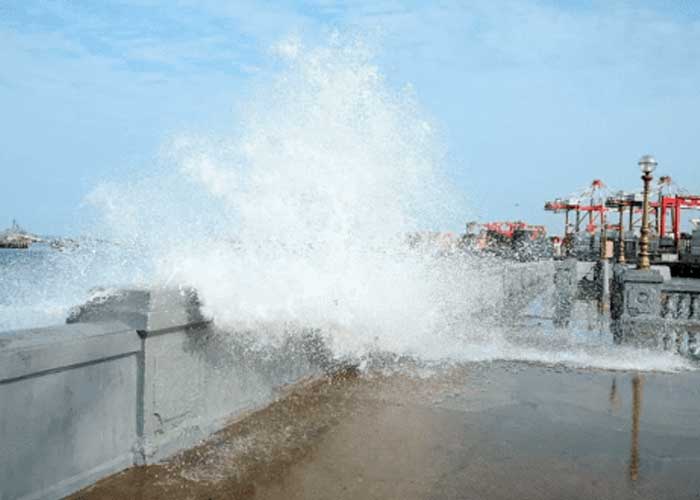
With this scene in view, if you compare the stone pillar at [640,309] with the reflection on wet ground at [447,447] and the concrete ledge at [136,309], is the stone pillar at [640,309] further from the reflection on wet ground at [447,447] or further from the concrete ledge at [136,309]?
the concrete ledge at [136,309]

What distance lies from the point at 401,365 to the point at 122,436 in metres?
4.20

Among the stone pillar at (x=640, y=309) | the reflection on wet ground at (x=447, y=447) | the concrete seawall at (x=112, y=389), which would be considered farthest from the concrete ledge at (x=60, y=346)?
the stone pillar at (x=640, y=309)

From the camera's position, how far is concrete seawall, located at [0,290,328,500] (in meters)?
3.29

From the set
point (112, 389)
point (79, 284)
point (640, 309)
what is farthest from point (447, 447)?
→ point (79, 284)

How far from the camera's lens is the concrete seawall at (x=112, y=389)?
3287 mm

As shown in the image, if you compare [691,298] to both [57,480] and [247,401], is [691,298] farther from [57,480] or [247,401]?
[57,480]

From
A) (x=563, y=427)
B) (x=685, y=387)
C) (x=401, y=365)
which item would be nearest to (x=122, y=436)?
(x=563, y=427)

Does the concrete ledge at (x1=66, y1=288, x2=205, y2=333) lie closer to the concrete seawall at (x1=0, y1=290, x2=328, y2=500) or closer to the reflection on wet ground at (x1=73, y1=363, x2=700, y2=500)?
the concrete seawall at (x1=0, y1=290, x2=328, y2=500)

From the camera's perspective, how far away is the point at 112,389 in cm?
394

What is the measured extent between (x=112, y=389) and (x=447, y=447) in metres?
2.49

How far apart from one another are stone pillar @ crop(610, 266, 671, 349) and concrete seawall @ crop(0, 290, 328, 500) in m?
7.62

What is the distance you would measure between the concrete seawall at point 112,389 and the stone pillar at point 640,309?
7620 mm

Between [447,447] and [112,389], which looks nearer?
[112,389]

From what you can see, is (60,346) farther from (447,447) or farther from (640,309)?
(640,309)
